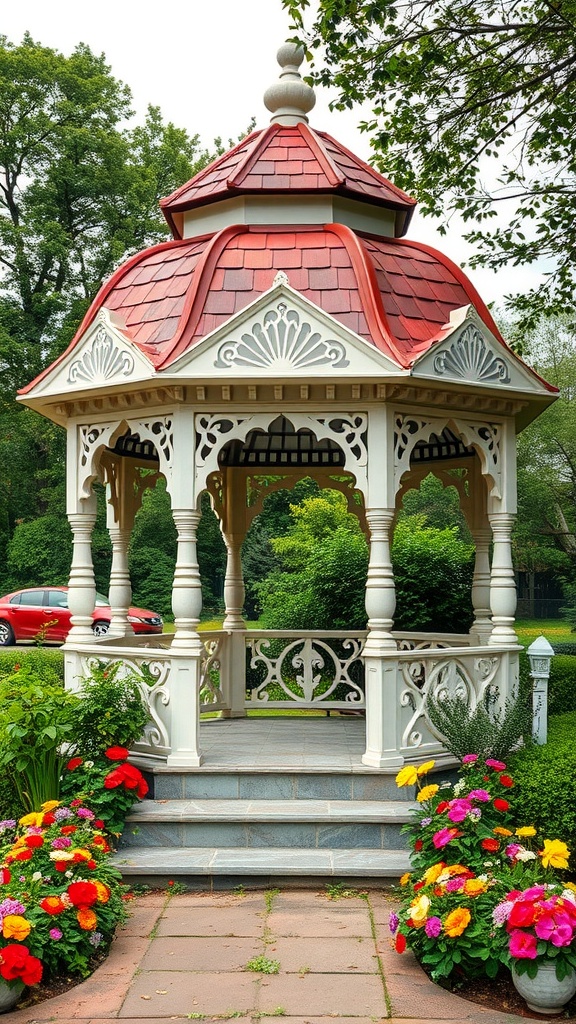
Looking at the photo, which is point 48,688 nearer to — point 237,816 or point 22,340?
point 237,816

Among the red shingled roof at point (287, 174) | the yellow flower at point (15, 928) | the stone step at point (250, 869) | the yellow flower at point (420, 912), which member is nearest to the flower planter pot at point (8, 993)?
the yellow flower at point (15, 928)

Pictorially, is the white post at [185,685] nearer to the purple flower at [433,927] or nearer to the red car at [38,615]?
the purple flower at [433,927]

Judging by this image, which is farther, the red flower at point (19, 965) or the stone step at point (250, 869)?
the stone step at point (250, 869)

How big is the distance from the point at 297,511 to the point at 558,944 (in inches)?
650

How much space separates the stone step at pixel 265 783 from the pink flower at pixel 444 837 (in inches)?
56.2

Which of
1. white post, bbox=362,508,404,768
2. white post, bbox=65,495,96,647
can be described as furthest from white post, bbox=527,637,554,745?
white post, bbox=65,495,96,647

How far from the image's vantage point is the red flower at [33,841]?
16.9 feet

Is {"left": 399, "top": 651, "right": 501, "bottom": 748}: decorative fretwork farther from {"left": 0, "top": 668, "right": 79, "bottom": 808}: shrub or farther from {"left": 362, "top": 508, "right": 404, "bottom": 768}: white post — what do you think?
{"left": 0, "top": 668, "right": 79, "bottom": 808}: shrub

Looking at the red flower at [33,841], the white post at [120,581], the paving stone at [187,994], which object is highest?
the white post at [120,581]

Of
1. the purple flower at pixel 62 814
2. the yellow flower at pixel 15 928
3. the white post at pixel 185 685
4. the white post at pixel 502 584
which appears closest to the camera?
the yellow flower at pixel 15 928

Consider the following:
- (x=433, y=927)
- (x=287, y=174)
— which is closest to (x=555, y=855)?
(x=433, y=927)

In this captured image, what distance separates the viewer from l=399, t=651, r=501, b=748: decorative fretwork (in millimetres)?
6891

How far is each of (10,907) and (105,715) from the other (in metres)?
2.01

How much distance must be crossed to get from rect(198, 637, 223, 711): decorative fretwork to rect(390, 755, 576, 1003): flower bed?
162 inches
